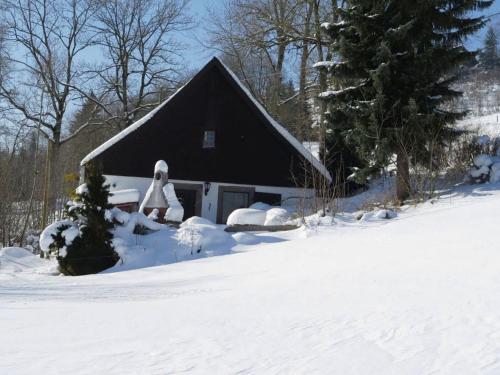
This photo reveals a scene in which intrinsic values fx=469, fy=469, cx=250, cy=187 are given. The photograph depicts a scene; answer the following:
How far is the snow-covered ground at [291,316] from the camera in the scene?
7.95ft

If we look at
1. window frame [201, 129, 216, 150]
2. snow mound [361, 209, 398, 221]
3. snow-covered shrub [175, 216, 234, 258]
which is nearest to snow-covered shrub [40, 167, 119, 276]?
snow-covered shrub [175, 216, 234, 258]

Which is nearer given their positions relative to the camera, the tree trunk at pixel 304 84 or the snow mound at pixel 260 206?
the snow mound at pixel 260 206

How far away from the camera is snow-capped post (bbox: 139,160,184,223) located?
11062 mm

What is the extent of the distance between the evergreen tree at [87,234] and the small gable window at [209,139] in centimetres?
612

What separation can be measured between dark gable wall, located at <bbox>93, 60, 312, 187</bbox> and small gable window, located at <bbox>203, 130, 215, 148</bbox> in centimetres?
14

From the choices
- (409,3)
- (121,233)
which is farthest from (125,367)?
(409,3)

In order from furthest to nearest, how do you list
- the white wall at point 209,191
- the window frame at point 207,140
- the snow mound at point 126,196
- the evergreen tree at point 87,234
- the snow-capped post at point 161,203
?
the window frame at point 207,140 → the white wall at point 209,191 → the snow mound at point 126,196 → the snow-capped post at point 161,203 → the evergreen tree at point 87,234

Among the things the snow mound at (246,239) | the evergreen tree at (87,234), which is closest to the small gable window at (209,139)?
the evergreen tree at (87,234)

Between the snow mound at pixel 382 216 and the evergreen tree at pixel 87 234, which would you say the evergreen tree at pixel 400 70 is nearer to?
the snow mound at pixel 382 216

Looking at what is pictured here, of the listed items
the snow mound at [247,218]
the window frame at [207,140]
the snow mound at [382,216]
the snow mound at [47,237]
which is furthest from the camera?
the window frame at [207,140]

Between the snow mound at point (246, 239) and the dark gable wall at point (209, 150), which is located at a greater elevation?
the dark gable wall at point (209, 150)

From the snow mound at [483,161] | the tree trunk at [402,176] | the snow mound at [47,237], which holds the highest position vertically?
the snow mound at [483,161]

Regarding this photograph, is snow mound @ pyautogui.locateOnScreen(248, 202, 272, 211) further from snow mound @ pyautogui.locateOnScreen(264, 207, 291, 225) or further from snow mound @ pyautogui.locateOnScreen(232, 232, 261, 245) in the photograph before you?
snow mound @ pyautogui.locateOnScreen(232, 232, 261, 245)

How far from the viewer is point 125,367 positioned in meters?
2.45
